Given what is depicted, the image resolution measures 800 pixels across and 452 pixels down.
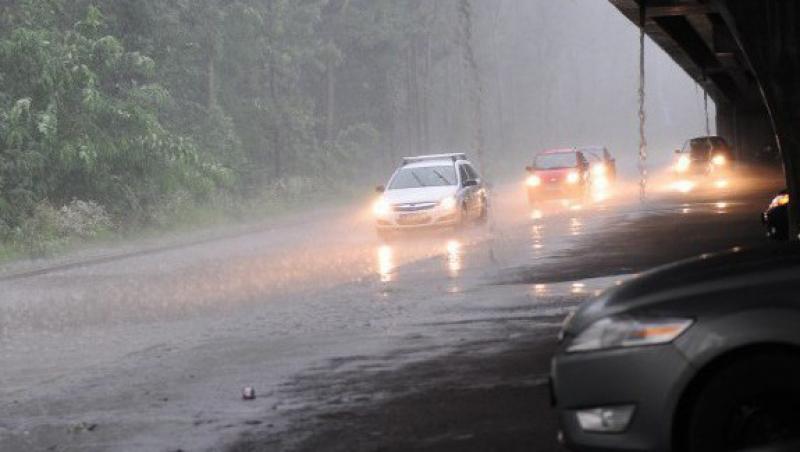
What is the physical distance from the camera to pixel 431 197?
2952 centimetres

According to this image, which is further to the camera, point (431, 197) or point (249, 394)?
point (431, 197)

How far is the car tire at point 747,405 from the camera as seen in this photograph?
5.81m

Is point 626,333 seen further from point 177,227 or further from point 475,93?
point 475,93

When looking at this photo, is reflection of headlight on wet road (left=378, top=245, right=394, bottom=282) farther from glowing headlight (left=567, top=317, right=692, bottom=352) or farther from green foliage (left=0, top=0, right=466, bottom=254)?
glowing headlight (left=567, top=317, right=692, bottom=352)

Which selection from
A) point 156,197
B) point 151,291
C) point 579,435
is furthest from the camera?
point 156,197

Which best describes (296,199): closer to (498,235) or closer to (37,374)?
(498,235)

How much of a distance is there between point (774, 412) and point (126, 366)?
789 centimetres

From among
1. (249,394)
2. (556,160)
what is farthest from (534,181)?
(249,394)

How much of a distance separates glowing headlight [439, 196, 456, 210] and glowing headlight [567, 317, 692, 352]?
23164 millimetres

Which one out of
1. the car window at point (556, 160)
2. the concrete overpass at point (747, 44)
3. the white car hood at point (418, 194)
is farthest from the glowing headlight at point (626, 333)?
the car window at point (556, 160)

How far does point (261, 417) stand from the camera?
367 inches

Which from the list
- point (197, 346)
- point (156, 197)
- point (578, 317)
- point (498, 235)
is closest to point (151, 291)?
point (197, 346)

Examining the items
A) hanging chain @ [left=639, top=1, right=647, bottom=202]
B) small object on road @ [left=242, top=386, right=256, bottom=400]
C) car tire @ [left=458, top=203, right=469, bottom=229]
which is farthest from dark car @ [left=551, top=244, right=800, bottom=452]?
car tire @ [left=458, top=203, right=469, bottom=229]

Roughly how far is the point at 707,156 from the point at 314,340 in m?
45.8
